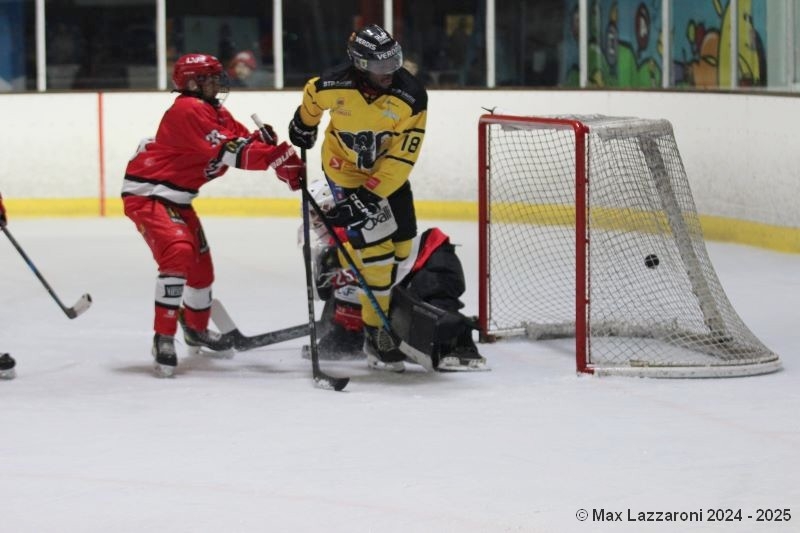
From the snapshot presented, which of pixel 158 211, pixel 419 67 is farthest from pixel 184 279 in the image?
pixel 419 67

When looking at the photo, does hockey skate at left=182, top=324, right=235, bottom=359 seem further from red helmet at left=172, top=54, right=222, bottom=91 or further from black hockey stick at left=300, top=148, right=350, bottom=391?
red helmet at left=172, top=54, right=222, bottom=91

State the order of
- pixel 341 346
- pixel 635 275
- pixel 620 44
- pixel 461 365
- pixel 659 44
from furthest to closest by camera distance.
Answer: pixel 620 44 < pixel 659 44 < pixel 635 275 < pixel 341 346 < pixel 461 365

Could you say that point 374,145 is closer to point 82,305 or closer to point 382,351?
point 382,351

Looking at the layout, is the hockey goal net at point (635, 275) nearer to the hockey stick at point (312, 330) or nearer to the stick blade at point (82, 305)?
the hockey stick at point (312, 330)

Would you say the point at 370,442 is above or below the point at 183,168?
below

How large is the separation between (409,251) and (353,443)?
49.1 inches

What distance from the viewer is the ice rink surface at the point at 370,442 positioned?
340 cm

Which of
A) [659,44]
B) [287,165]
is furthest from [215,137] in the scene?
[659,44]

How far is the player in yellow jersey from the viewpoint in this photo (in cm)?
486

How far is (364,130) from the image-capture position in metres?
4.94

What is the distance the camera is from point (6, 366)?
16.2 feet

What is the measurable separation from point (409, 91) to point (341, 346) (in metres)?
0.94

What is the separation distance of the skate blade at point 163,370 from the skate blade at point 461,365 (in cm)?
86

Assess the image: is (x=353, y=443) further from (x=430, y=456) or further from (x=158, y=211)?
(x=158, y=211)
